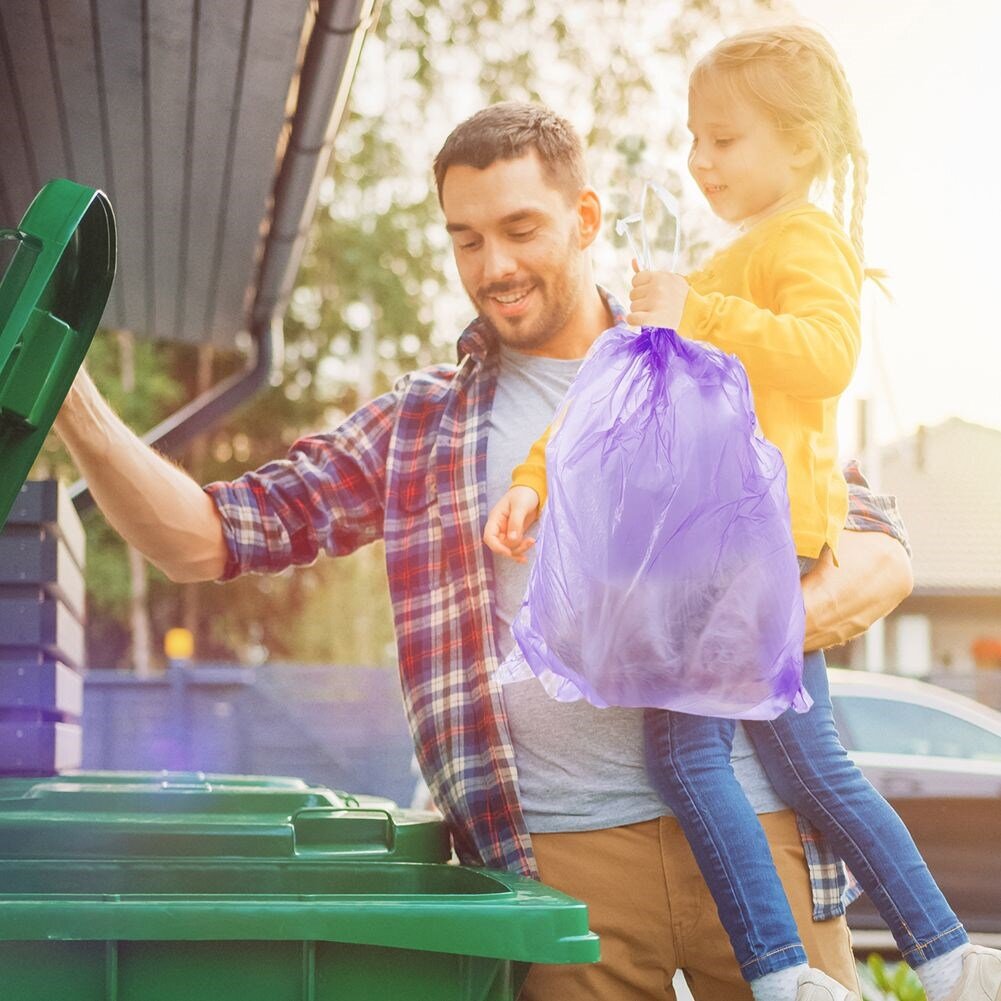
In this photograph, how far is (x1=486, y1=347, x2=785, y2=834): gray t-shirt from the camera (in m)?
2.17

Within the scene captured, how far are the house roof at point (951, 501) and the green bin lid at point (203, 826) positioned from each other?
46.8 ft

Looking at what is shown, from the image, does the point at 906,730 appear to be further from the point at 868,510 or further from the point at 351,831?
the point at 351,831

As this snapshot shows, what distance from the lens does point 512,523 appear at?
6.22 ft

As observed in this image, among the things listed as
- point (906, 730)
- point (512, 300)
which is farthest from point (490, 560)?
point (906, 730)

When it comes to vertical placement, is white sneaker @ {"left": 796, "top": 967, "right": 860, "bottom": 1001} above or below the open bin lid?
below

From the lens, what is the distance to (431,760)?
230 cm

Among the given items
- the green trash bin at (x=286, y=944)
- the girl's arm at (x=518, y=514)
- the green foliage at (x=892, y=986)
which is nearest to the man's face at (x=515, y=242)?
the girl's arm at (x=518, y=514)

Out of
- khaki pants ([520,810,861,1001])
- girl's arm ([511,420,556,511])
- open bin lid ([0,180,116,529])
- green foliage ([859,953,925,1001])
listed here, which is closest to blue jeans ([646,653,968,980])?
khaki pants ([520,810,861,1001])

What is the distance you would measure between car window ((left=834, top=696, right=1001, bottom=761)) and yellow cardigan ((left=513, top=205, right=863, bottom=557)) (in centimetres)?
600

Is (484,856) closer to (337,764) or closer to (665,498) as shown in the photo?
(665,498)

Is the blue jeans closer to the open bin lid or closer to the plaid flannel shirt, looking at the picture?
the plaid flannel shirt

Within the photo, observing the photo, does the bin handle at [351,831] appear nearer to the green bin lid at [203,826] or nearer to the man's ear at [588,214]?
the green bin lid at [203,826]

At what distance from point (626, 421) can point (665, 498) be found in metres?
0.10

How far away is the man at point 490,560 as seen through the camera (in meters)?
2.17
